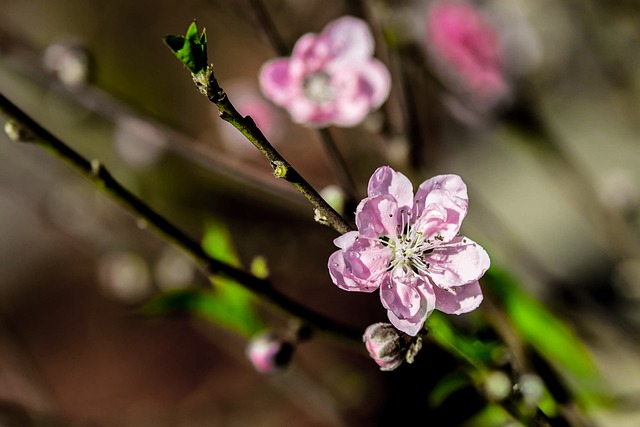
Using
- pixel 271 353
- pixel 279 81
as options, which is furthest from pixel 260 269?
pixel 279 81

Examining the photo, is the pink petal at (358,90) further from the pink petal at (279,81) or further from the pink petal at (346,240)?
the pink petal at (346,240)

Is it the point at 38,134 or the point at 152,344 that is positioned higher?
the point at 38,134

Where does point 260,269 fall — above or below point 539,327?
above

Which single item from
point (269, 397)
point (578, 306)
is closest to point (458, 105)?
point (578, 306)

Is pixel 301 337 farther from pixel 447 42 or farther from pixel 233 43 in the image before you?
pixel 233 43

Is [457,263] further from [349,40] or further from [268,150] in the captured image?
[349,40]

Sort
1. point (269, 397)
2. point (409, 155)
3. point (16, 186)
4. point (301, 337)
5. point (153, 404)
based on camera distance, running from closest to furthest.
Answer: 1. point (301, 337)
2. point (409, 155)
3. point (269, 397)
4. point (16, 186)
5. point (153, 404)
